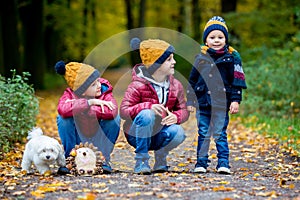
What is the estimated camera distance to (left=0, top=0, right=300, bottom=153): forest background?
11359 millimetres

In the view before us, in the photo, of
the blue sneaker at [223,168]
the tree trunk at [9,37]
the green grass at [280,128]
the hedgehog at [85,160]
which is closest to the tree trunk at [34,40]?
the tree trunk at [9,37]

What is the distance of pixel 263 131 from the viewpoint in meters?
9.57

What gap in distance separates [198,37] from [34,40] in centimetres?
829

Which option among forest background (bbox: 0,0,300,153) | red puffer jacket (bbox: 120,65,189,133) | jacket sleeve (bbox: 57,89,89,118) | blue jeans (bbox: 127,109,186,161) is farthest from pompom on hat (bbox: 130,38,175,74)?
forest background (bbox: 0,0,300,153)

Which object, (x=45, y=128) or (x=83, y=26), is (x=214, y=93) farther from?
(x=83, y=26)

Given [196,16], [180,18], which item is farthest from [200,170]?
[180,18]

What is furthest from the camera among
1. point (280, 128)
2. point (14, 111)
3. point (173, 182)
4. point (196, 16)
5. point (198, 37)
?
point (196, 16)

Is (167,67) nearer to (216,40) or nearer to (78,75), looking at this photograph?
(216,40)

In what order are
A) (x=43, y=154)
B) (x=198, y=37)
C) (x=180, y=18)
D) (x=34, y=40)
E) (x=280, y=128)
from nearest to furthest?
(x=43, y=154) → (x=280, y=128) → (x=34, y=40) → (x=198, y=37) → (x=180, y=18)

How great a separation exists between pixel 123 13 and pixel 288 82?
916 inches

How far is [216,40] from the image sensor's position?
18.6 feet

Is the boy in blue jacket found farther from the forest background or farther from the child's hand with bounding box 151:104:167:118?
the forest background

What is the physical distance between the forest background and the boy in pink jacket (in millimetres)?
3167

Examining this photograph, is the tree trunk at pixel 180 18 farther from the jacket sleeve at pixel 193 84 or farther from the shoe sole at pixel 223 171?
the shoe sole at pixel 223 171
